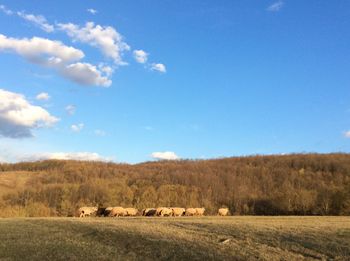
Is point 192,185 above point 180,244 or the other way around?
above

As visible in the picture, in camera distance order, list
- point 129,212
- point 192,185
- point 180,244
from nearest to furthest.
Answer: point 180,244, point 129,212, point 192,185

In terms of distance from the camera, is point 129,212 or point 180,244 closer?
point 180,244

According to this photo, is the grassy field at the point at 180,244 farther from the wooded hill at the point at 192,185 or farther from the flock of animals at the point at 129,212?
the wooded hill at the point at 192,185

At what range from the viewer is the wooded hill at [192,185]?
64.9 meters

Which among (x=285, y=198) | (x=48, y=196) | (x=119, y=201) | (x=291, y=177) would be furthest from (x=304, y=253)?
(x=291, y=177)

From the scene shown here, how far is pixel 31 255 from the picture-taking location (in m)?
19.2

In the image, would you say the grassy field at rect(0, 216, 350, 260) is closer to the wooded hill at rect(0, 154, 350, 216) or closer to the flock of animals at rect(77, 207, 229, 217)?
the flock of animals at rect(77, 207, 229, 217)

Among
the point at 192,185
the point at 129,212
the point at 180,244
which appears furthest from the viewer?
the point at 192,185

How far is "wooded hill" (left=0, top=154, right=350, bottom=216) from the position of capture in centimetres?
6488

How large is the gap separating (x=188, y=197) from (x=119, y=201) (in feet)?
36.9

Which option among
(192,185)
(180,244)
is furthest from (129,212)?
(180,244)

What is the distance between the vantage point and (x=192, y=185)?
96.1 metres


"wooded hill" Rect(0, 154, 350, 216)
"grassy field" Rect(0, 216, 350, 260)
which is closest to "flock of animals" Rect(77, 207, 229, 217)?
"wooded hill" Rect(0, 154, 350, 216)

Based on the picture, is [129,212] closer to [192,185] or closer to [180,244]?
[192,185]
